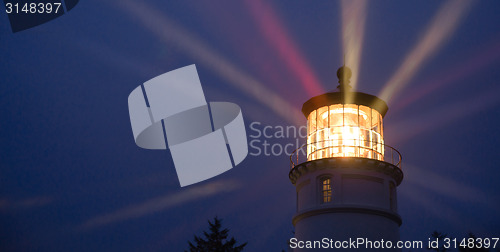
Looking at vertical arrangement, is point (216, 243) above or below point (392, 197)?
above

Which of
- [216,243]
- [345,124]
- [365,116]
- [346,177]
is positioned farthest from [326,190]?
[216,243]

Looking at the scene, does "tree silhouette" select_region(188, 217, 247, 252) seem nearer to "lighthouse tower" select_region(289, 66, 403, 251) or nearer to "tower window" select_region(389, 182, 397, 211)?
"lighthouse tower" select_region(289, 66, 403, 251)

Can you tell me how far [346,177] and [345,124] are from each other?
205cm

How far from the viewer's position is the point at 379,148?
1856 centimetres

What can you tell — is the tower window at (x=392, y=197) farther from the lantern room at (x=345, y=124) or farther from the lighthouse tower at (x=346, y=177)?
the lantern room at (x=345, y=124)

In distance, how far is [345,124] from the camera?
18438 mm

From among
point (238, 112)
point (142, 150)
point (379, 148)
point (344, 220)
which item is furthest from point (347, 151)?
point (142, 150)

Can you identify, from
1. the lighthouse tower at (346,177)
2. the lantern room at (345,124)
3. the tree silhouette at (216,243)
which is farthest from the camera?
the tree silhouette at (216,243)

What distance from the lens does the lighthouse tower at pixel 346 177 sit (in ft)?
56.4

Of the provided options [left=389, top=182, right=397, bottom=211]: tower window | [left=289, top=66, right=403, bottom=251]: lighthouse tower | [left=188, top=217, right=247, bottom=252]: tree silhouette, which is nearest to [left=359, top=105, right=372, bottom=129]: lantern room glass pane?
[left=289, top=66, right=403, bottom=251]: lighthouse tower

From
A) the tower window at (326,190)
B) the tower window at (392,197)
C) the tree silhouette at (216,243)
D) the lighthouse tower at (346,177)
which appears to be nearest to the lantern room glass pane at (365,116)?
the lighthouse tower at (346,177)

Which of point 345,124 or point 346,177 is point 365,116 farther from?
point 346,177

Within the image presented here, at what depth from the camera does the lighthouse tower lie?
17203mm

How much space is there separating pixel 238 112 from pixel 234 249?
17.0 m
